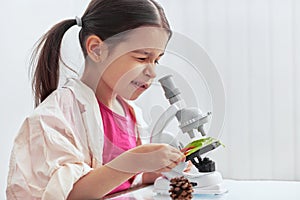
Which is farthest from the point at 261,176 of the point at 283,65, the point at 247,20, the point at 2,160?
the point at 2,160

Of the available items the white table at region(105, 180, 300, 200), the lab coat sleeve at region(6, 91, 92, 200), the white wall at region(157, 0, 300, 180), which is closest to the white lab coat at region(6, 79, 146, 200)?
the lab coat sleeve at region(6, 91, 92, 200)

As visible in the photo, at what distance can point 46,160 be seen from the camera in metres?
0.77

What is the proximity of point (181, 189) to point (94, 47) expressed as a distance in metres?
0.30

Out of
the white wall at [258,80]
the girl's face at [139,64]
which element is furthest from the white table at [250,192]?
the white wall at [258,80]

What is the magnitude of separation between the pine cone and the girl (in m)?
0.03

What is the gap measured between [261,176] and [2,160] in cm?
88

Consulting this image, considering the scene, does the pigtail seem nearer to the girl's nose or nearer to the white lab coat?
the white lab coat

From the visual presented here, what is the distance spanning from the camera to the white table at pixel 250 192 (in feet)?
2.75

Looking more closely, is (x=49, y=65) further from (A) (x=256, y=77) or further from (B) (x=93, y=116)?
(A) (x=256, y=77)

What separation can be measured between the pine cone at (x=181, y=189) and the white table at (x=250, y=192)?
0.21ft

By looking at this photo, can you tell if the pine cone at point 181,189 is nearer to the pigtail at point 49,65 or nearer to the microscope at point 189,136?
the microscope at point 189,136

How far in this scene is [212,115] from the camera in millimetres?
751

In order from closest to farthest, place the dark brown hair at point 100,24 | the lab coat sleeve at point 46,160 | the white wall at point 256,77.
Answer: the lab coat sleeve at point 46,160
the dark brown hair at point 100,24
the white wall at point 256,77

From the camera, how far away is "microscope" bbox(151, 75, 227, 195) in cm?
78
